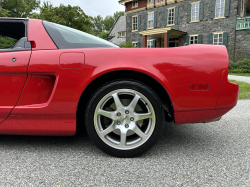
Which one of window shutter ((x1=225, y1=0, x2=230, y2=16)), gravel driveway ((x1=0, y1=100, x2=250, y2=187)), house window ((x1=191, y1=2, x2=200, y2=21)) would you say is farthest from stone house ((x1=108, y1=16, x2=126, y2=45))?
gravel driveway ((x1=0, y1=100, x2=250, y2=187))

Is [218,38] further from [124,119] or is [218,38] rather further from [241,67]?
[124,119]

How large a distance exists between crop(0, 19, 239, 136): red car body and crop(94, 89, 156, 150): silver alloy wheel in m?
0.20

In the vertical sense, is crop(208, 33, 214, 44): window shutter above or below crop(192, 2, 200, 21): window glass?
below

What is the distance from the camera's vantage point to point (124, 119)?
5.34 feet

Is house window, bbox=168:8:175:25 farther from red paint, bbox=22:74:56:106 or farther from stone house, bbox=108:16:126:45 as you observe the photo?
red paint, bbox=22:74:56:106

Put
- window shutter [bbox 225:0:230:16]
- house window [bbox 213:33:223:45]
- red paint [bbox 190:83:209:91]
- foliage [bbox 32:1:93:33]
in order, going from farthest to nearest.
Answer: foliage [bbox 32:1:93:33] → house window [bbox 213:33:223:45] → window shutter [bbox 225:0:230:16] → red paint [bbox 190:83:209:91]

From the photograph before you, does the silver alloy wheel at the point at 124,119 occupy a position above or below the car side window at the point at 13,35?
below

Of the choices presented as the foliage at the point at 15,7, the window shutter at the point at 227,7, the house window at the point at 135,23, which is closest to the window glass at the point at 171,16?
the house window at the point at 135,23

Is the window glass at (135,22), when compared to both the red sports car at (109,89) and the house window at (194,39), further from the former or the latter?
the red sports car at (109,89)

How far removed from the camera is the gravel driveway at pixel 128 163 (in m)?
1.30

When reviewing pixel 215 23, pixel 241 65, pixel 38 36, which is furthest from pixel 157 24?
pixel 38 36

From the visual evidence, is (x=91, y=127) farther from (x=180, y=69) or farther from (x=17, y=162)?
(x=180, y=69)

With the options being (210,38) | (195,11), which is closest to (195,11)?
(195,11)

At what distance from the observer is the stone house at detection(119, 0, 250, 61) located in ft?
48.1
